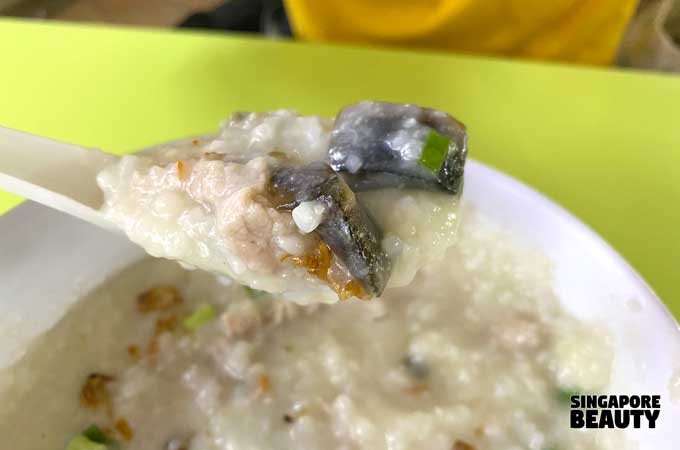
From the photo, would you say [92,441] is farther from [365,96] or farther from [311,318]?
[365,96]

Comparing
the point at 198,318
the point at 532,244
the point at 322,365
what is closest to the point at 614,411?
the point at 532,244

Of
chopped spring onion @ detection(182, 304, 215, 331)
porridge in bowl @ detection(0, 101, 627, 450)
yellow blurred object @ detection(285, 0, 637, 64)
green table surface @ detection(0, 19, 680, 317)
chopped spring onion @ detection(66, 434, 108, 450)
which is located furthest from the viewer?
yellow blurred object @ detection(285, 0, 637, 64)

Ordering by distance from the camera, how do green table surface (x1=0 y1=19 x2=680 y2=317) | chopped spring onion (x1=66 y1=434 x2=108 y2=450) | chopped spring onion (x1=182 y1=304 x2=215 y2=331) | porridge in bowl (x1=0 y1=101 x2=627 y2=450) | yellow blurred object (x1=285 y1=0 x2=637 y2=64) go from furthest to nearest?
1. yellow blurred object (x1=285 y1=0 x2=637 y2=64)
2. green table surface (x1=0 y1=19 x2=680 y2=317)
3. chopped spring onion (x1=182 y1=304 x2=215 y2=331)
4. chopped spring onion (x1=66 y1=434 x2=108 y2=450)
5. porridge in bowl (x1=0 y1=101 x2=627 y2=450)

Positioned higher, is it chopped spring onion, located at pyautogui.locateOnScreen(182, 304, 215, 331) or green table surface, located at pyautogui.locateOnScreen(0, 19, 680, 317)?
green table surface, located at pyautogui.locateOnScreen(0, 19, 680, 317)

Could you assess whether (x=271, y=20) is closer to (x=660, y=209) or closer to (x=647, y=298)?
(x=660, y=209)

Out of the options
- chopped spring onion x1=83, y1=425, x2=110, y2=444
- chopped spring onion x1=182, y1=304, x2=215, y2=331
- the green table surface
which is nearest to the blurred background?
the green table surface

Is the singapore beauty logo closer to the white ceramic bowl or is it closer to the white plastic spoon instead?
the white ceramic bowl
